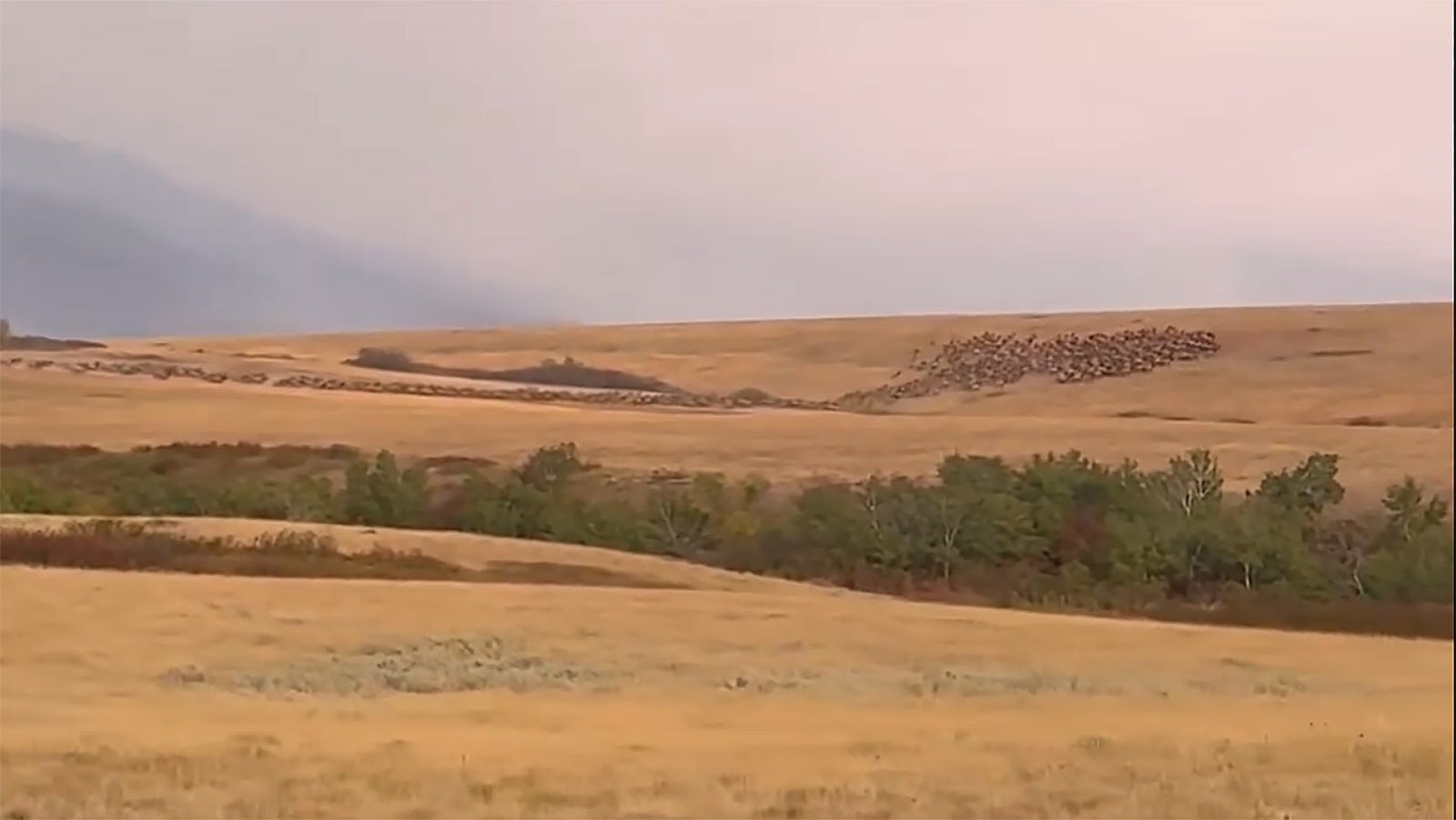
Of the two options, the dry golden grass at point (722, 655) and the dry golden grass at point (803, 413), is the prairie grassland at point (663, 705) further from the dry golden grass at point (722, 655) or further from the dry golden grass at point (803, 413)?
the dry golden grass at point (803, 413)

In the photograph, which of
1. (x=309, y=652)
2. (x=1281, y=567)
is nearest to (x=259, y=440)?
(x=309, y=652)

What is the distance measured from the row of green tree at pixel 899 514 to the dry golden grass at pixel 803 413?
5.2 inches

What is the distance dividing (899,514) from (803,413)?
87cm

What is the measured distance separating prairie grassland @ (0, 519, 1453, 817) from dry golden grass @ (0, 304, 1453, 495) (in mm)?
665

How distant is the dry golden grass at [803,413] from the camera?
6492 millimetres

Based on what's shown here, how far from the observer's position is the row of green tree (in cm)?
681

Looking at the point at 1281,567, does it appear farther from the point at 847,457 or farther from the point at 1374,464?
the point at 847,457

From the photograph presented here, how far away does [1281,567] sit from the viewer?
6.73m

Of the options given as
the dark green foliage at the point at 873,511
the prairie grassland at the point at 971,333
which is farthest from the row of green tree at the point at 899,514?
the prairie grassland at the point at 971,333

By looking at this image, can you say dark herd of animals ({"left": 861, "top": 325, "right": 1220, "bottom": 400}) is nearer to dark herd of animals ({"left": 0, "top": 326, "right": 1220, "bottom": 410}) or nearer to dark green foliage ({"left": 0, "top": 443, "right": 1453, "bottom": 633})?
dark herd of animals ({"left": 0, "top": 326, "right": 1220, "bottom": 410})

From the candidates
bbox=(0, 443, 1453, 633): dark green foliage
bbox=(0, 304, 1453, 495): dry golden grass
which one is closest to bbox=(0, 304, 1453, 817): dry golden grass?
bbox=(0, 304, 1453, 495): dry golden grass

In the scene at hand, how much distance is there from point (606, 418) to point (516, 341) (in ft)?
1.77

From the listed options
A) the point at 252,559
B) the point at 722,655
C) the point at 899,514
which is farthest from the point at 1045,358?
the point at 252,559

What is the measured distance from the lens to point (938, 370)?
22.9ft
